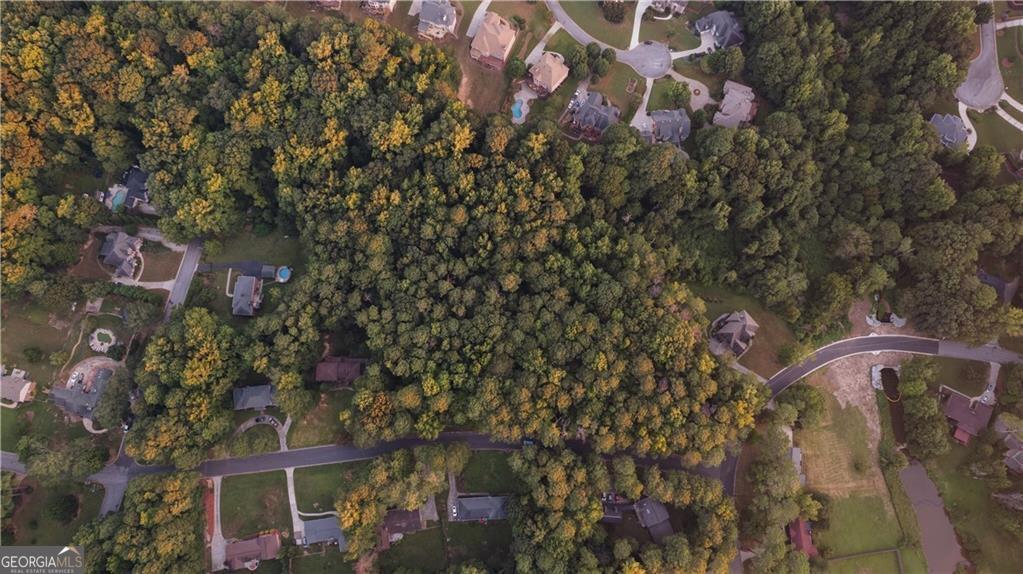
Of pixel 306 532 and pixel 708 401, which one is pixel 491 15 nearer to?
pixel 708 401

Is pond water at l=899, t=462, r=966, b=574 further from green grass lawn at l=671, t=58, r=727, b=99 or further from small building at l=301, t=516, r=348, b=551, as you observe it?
small building at l=301, t=516, r=348, b=551

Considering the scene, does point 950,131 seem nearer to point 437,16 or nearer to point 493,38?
point 493,38

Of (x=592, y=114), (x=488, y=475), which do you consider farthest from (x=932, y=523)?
(x=592, y=114)

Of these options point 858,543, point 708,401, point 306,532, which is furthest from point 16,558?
point 858,543

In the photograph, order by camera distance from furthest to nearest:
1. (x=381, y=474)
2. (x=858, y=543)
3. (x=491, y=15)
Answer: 1. (x=491, y=15)
2. (x=858, y=543)
3. (x=381, y=474)

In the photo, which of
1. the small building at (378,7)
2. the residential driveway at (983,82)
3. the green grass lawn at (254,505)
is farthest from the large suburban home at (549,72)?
the green grass lawn at (254,505)

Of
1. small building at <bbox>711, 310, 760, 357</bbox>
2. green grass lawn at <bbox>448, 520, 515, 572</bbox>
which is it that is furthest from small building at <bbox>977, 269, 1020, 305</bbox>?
green grass lawn at <bbox>448, 520, 515, 572</bbox>
